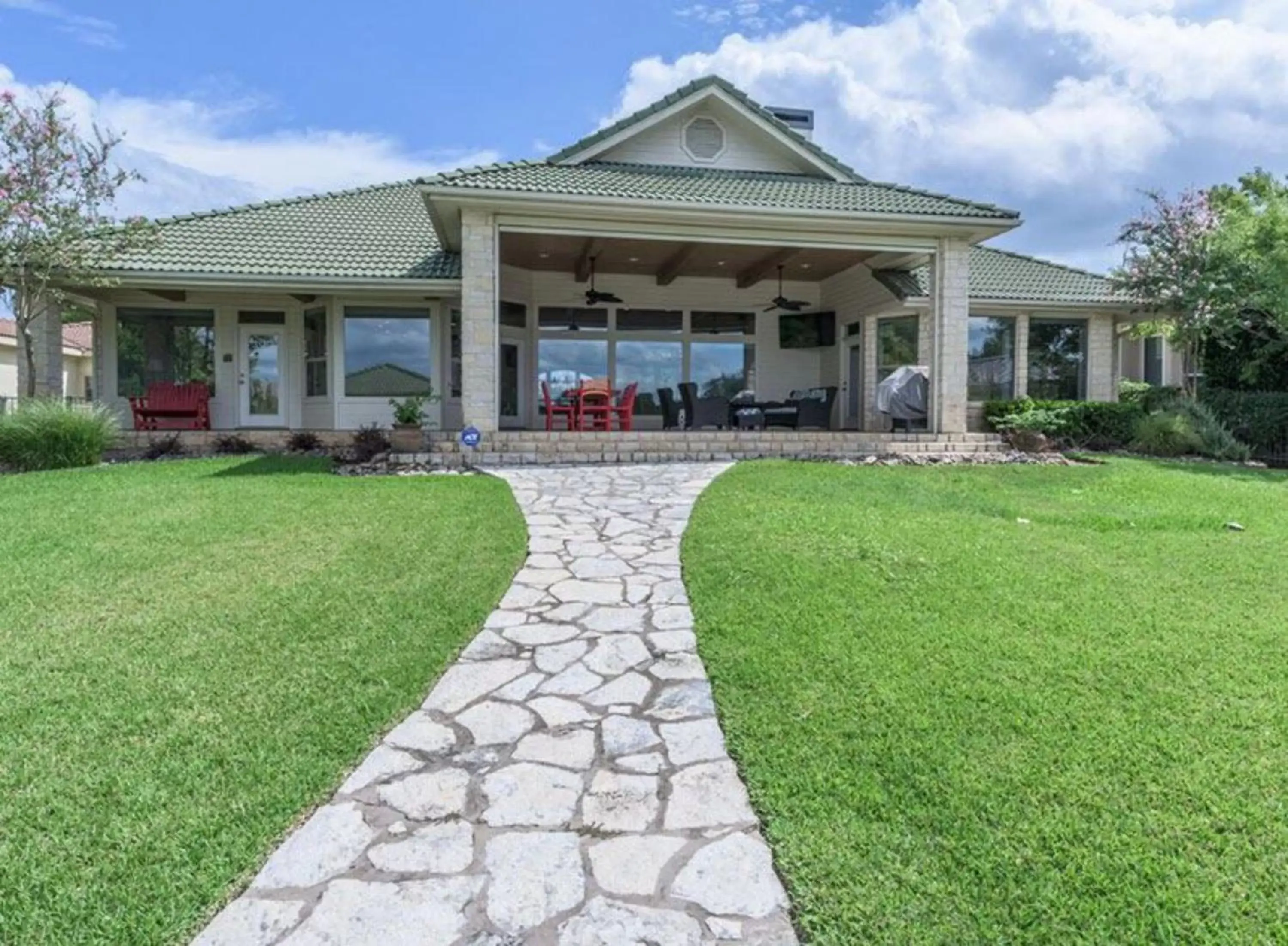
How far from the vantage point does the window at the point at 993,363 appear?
16.0 meters

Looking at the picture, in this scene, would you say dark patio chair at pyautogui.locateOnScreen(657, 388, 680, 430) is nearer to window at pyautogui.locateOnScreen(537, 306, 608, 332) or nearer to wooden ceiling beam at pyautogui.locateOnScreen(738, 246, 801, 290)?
window at pyautogui.locateOnScreen(537, 306, 608, 332)

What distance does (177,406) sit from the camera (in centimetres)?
1326

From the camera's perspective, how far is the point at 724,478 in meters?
8.90

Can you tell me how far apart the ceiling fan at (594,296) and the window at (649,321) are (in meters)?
0.42

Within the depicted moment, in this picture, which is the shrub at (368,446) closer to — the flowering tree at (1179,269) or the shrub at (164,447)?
the shrub at (164,447)

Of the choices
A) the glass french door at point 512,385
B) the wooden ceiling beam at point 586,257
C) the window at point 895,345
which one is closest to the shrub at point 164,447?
the glass french door at point 512,385

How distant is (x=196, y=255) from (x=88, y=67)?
3801mm

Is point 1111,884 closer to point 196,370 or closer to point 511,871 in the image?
point 511,871

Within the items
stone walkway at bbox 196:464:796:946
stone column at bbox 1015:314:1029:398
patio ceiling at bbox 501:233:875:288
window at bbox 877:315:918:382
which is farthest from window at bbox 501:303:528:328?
stone walkway at bbox 196:464:796:946

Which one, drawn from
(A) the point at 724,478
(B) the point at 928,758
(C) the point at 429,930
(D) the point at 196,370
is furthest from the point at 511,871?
(D) the point at 196,370

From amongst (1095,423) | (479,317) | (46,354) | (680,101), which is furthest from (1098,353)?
(46,354)

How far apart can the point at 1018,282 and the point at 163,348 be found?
16.8 m

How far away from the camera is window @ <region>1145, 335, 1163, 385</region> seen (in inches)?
702

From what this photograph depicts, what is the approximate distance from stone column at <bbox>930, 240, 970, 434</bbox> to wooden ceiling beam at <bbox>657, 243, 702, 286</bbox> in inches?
151
